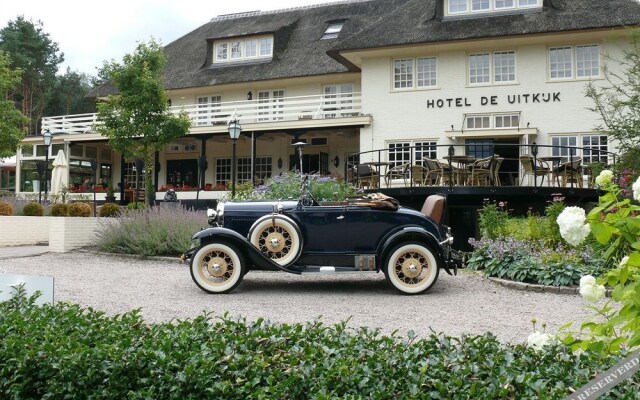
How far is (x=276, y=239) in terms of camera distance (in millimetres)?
9562

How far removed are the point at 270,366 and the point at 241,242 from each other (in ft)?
20.1

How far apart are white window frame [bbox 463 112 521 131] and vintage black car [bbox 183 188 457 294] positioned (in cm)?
1391

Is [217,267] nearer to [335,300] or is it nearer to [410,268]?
[335,300]

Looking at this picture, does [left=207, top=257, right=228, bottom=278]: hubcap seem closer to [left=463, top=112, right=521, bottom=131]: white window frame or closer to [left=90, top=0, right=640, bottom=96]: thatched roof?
[left=463, top=112, right=521, bottom=131]: white window frame

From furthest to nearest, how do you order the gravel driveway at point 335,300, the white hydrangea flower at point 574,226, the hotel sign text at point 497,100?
the hotel sign text at point 497,100
the gravel driveway at point 335,300
the white hydrangea flower at point 574,226

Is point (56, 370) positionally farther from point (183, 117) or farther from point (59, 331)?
point (183, 117)

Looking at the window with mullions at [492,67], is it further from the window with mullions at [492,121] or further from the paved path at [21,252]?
the paved path at [21,252]

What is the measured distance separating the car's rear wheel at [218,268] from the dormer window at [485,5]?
17.3m

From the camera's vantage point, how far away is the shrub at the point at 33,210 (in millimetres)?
20016

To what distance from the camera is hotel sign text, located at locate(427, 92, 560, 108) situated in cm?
2230

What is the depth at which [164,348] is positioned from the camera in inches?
139

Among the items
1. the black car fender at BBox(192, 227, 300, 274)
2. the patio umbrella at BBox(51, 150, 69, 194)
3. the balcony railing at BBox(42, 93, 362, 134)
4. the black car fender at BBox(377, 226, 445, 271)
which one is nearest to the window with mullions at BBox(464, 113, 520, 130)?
the balcony railing at BBox(42, 93, 362, 134)

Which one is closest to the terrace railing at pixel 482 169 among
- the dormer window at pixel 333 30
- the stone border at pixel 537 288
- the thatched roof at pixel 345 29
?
the thatched roof at pixel 345 29

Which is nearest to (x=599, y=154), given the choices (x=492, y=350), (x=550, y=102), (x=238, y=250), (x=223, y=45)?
(x=550, y=102)
